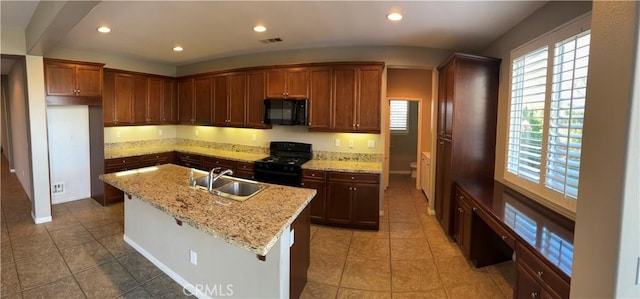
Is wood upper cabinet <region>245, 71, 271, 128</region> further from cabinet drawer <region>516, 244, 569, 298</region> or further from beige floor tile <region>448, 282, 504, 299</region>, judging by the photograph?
cabinet drawer <region>516, 244, 569, 298</region>

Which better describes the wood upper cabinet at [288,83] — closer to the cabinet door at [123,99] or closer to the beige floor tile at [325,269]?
the beige floor tile at [325,269]

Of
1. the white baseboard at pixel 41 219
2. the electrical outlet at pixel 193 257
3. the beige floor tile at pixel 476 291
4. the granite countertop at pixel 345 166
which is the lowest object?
the beige floor tile at pixel 476 291

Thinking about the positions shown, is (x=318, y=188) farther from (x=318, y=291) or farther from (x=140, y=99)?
(x=140, y=99)

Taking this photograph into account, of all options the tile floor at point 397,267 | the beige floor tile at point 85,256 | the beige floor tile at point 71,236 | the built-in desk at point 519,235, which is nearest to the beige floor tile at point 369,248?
the tile floor at point 397,267

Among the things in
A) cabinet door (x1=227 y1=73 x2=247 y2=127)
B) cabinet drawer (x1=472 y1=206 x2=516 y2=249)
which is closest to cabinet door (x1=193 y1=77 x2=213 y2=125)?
cabinet door (x1=227 y1=73 x2=247 y2=127)

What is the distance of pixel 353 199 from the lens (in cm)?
405

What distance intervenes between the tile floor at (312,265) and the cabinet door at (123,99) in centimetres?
169

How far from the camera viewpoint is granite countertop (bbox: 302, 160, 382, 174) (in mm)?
3986

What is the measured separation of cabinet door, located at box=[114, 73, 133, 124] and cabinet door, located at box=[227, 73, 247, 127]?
1.82 metres

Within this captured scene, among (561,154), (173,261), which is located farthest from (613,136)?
(173,261)

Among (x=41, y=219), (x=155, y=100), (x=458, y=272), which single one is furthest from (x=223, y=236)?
(x=155, y=100)

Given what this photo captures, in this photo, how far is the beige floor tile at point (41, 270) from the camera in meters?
2.71

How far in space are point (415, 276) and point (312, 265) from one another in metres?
1.04

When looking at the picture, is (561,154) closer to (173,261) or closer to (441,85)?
(441,85)
